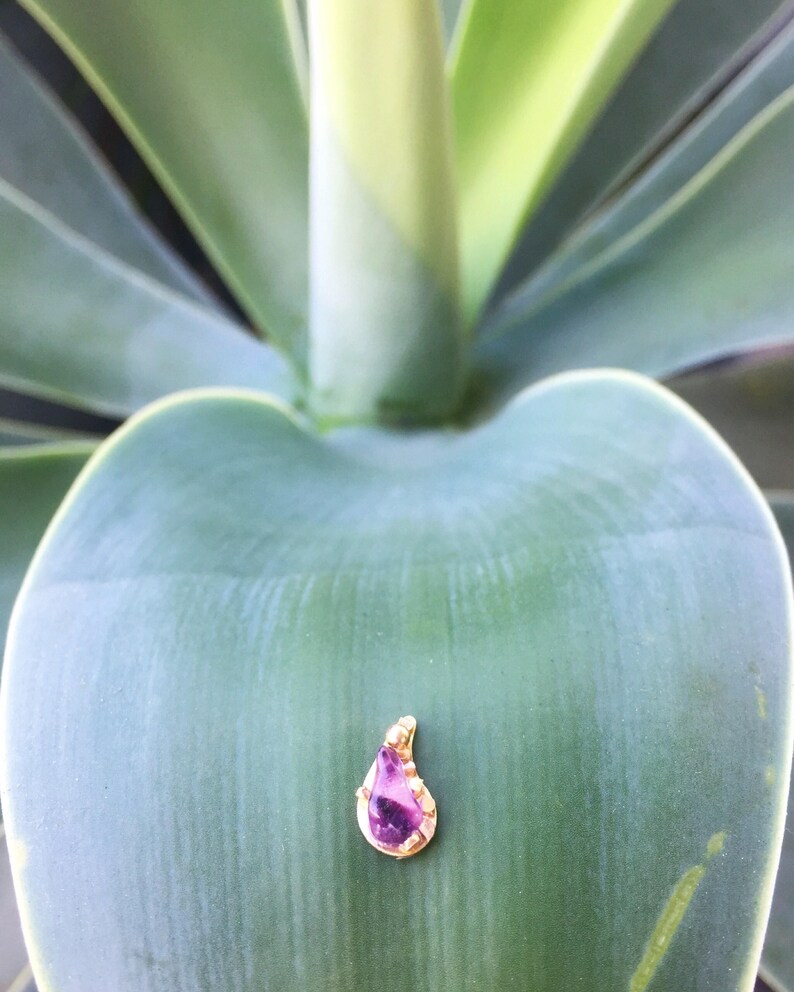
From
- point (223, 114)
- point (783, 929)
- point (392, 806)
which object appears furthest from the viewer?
point (223, 114)

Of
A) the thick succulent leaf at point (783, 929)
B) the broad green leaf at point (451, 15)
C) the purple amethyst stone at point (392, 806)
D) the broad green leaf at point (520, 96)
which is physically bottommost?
the thick succulent leaf at point (783, 929)

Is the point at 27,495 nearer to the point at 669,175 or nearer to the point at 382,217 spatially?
the point at 382,217

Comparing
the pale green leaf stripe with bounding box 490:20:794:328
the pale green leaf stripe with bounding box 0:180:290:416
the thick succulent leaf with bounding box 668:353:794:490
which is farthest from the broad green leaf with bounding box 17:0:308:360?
the thick succulent leaf with bounding box 668:353:794:490

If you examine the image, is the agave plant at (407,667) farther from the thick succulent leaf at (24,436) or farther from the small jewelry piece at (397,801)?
the thick succulent leaf at (24,436)

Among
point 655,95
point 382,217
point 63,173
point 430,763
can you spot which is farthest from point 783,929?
point 63,173

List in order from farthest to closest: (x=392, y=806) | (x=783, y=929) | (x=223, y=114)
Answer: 1. (x=223, y=114)
2. (x=783, y=929)
3. (x=392, y=806)

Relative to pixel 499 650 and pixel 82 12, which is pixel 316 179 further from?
pixel 499 650

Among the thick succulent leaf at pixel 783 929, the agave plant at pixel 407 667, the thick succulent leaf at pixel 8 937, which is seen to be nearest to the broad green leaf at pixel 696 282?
the agave plant at pixel 407 667
